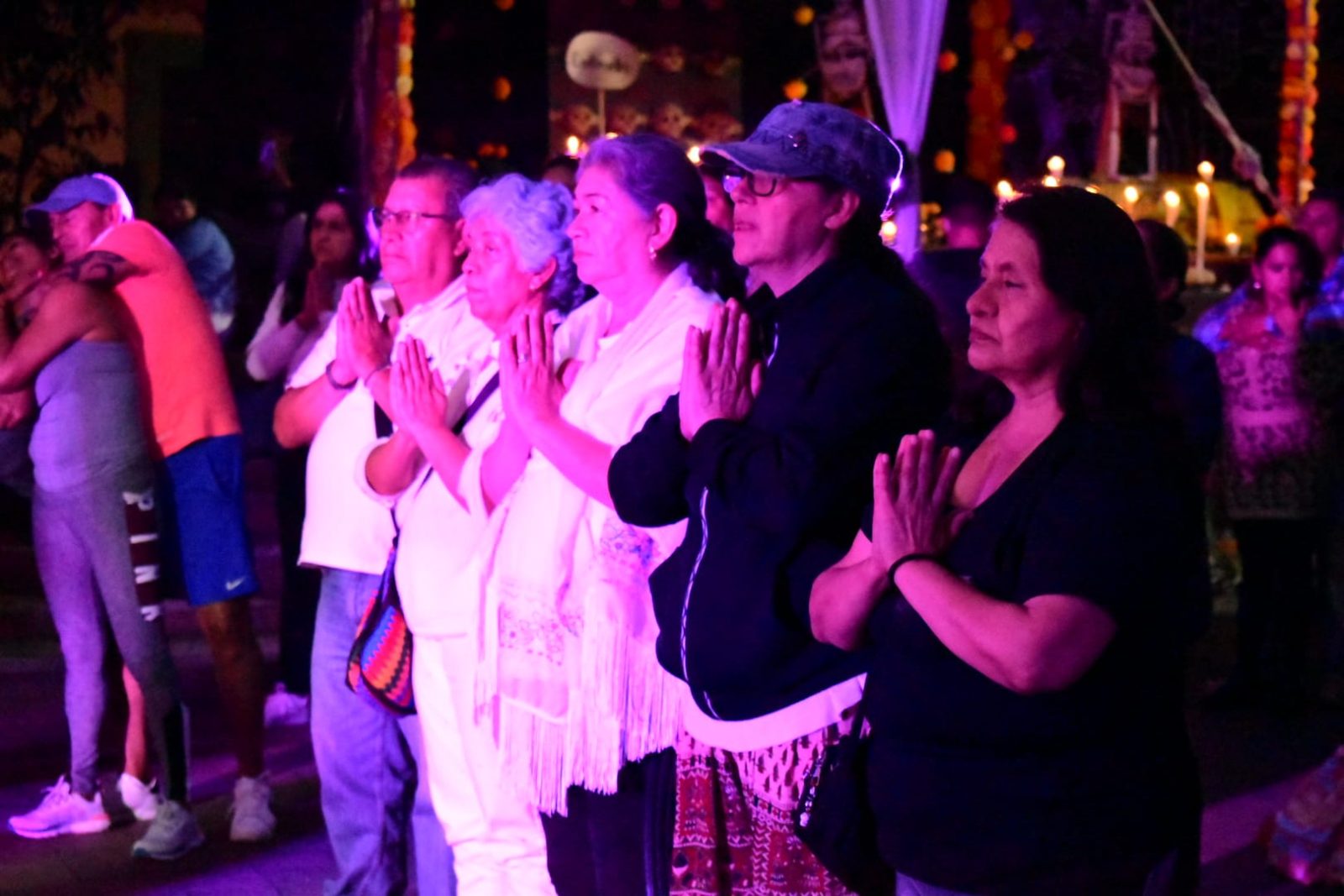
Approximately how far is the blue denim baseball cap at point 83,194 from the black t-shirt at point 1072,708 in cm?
396

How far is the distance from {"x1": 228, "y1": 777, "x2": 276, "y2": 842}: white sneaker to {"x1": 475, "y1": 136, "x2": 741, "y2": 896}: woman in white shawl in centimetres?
207

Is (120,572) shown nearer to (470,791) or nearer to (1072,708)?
(470,791)

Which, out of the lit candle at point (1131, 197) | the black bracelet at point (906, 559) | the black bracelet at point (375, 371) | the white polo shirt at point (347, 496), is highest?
the lit candle at point (1131, 197)

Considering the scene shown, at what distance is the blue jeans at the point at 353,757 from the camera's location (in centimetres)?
442

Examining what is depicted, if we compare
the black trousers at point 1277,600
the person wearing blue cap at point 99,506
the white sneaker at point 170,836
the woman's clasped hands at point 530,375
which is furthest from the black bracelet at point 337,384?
the black trousers at point 1277,600

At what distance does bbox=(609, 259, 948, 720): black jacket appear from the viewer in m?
2.82

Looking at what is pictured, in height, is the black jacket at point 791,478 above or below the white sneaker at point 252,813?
above

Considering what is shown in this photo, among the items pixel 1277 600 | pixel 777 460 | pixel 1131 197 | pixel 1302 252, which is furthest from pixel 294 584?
pixel 1131 197

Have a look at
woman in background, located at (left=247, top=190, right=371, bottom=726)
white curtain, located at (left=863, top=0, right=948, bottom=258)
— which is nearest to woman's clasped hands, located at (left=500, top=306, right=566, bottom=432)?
woman in background, located at (left=247, top=190, right=371, bottom=726)

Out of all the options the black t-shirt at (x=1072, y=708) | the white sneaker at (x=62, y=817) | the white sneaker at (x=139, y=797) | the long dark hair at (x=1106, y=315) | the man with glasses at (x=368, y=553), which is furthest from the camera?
the white sneaker at (x=139, y=797)

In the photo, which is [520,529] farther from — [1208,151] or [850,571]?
[1208,151]

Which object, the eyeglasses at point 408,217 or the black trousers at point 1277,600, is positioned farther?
the black trousers at point 1277,600

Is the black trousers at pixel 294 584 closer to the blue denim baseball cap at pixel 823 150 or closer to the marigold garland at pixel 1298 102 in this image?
the blue denim baseball cap at pixel 823 150

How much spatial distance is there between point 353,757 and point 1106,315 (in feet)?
8.62
